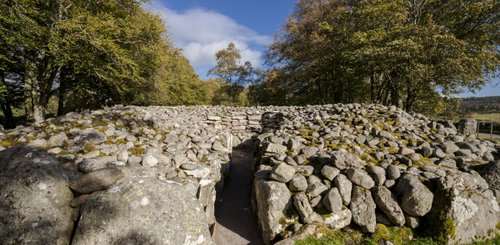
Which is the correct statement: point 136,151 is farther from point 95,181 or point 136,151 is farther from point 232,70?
point 232,70

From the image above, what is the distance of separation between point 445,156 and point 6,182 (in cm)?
821

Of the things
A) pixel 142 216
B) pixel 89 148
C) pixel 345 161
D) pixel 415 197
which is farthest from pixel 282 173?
pixel 89 148

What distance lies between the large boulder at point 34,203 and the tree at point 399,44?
12.0m

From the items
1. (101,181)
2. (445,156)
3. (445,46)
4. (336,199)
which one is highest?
(445,46)

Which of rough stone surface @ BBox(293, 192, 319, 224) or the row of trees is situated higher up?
the row of trees

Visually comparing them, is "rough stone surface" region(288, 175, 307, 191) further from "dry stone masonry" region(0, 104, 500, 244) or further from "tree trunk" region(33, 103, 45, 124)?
"tree trunk" region(33, 103, 45, 124)

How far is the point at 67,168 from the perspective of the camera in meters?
3.49

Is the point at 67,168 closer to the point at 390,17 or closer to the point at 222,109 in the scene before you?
the point at 222,109

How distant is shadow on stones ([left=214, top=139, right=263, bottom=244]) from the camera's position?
161 inches

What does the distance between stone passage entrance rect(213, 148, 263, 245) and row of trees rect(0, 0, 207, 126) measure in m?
7.02

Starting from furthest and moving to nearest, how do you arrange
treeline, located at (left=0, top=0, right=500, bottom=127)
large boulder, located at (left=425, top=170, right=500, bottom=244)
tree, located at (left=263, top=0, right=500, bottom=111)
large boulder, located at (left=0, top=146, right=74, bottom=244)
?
tree, located at (left=263, top=0, right=500, bottom=111), treeline, located at (left=0, top=0, right=500, bottom=127), large boulder, located at (left=425, top=170, right=500, bottom=244), large boulder, located at (left=0, top=146, right=74, bottom=244)

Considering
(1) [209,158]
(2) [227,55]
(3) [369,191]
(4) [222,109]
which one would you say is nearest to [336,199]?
(3) [369,191]

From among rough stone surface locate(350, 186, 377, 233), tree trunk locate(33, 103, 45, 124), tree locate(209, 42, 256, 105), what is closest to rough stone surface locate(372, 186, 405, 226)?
rough stone surface locate(350, 186, 377, 233)

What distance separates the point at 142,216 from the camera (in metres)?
2.80
